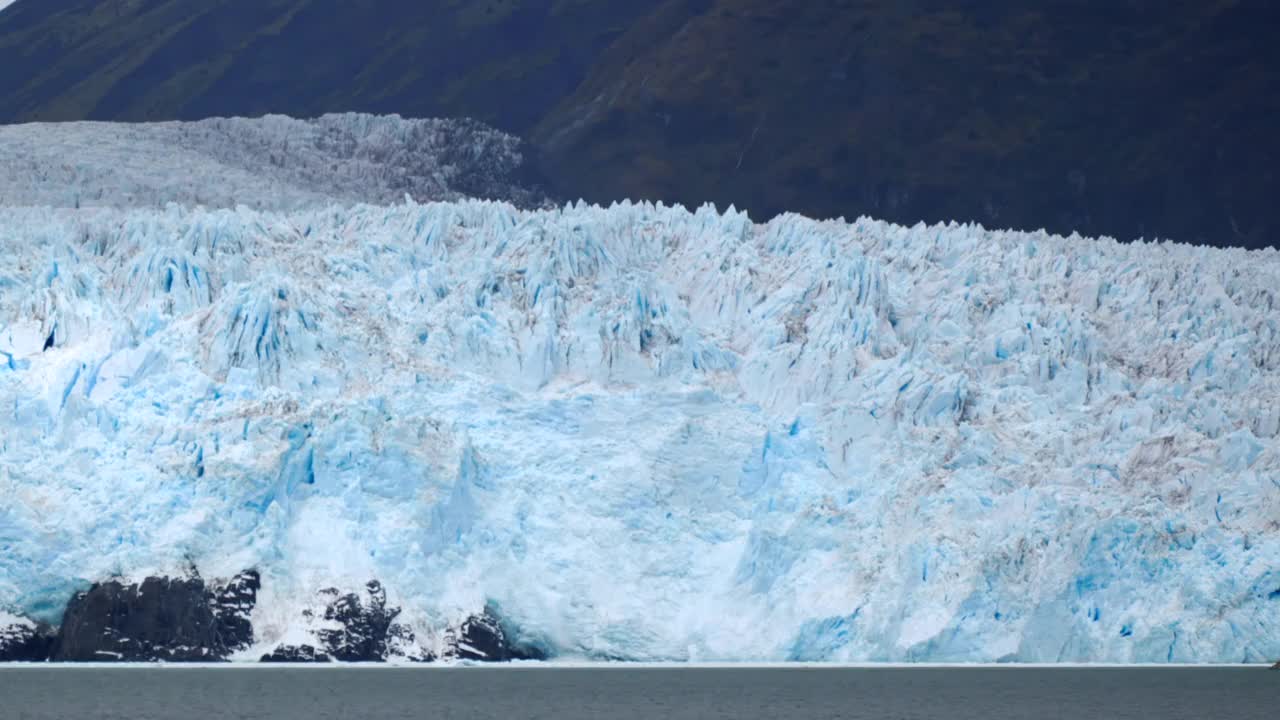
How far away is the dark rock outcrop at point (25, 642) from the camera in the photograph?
21.2 meters

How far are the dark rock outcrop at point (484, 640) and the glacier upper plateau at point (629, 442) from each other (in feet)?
0.63

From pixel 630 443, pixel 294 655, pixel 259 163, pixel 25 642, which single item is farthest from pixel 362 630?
pixel 259 163

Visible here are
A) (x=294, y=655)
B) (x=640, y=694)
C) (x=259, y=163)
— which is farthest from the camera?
(x=259, y=163)

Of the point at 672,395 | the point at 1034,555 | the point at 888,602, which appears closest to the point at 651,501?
the point at 672,395

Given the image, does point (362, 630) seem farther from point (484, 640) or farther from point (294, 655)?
point (484, 640)

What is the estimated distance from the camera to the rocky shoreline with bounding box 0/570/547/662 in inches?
827

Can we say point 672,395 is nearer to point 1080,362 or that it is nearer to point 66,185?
point 1080,362

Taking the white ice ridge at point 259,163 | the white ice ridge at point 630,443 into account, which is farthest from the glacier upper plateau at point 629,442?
the white ice ridge at point 259,163

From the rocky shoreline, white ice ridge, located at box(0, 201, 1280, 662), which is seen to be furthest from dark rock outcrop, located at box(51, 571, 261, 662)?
white ice ridge, located at box(0, 201, 1280, 662)

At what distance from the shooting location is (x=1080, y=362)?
995 inches

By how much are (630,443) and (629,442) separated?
0.08 feet

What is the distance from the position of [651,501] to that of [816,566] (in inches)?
92.2

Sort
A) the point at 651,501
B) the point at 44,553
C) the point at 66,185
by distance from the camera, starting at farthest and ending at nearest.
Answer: the point at 66,185 → the point at 651,501 → the point at 44,553

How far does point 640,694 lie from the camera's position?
2455 cm
